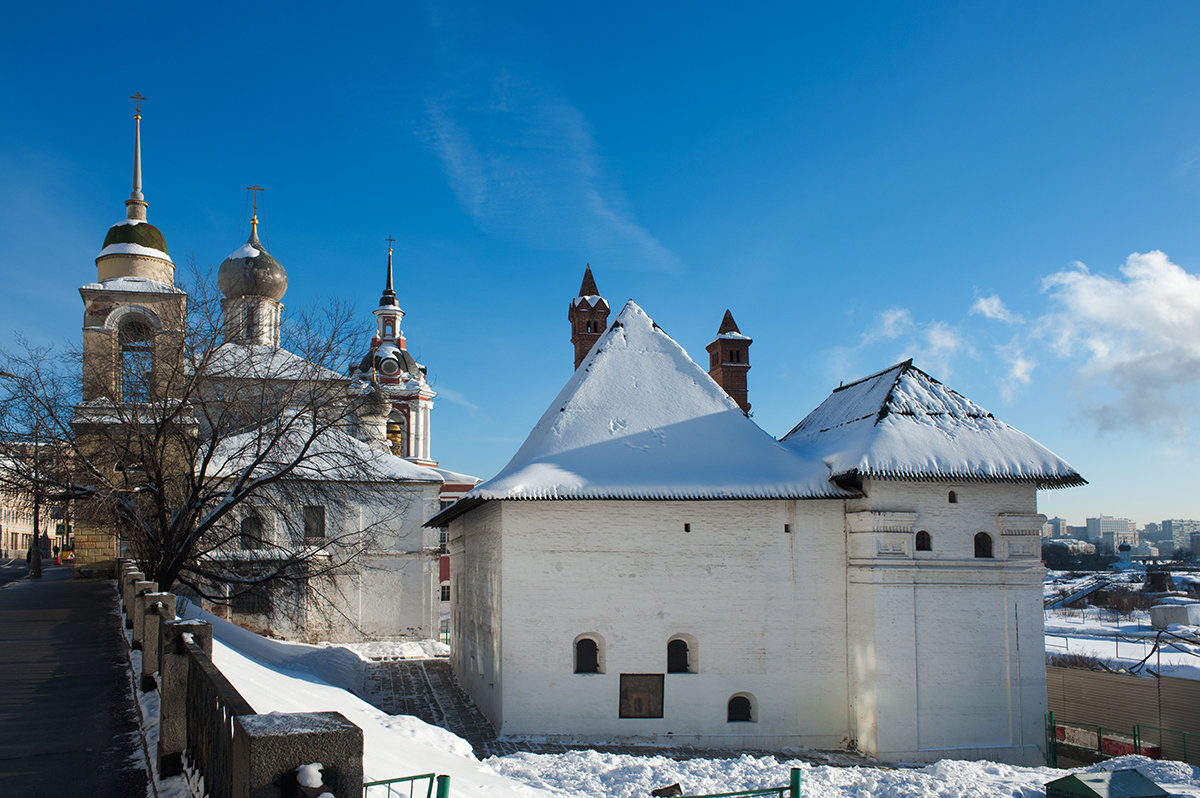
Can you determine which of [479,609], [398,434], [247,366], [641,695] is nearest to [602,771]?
[641,695]

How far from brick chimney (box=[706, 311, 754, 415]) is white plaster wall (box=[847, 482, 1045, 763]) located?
360 inches

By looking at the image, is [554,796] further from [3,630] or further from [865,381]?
[865,381]

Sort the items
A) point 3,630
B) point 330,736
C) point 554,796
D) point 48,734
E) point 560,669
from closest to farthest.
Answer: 1. point 330,736
2. point 48,734
3. point 554,796
4. point 3,630
5. point 560,669

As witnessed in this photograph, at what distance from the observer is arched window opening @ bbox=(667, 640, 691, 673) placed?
1482cm

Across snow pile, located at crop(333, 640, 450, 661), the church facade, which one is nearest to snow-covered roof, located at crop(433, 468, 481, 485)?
the church facade

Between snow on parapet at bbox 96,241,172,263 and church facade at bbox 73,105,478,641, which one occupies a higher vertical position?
snow on parapet at bbox 96,241,172,263

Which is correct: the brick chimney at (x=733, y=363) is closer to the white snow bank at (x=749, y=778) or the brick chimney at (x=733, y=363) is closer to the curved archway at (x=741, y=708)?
the curved archway at (x=741, y=708)

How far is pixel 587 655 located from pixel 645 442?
3.80 meters

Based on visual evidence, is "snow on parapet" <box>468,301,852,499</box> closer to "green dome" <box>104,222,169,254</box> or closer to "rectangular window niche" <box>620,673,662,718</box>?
"rectangular window niche" <box>620,673,662,718</box>

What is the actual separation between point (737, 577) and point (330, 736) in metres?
12.3

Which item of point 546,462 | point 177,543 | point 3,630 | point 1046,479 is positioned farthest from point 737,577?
point 3,630

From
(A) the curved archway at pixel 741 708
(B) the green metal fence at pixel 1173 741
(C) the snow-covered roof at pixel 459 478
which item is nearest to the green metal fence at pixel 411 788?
(A) the curved archway at pixel 741 708

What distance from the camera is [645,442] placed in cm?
1595

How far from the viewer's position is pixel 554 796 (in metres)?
10.0
